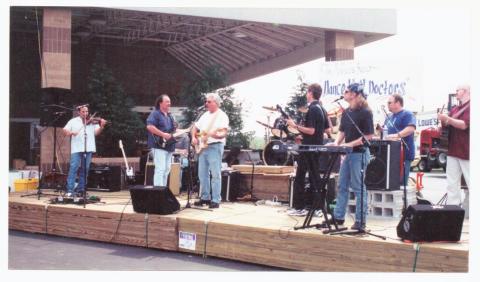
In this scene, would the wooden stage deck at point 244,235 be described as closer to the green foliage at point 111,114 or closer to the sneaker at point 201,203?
the sneaker at point 201,203

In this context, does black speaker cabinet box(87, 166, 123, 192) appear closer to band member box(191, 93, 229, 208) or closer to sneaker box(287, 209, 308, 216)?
band member box(191, 93, 229, 208)

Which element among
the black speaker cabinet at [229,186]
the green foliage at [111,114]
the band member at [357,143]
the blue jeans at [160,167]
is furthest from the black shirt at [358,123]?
the green foliage at [111,114]

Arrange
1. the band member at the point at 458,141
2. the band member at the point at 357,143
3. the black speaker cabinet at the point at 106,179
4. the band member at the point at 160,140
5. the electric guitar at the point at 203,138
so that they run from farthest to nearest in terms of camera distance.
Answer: the black speaker cabinet at the point at 106,179
the band member at the point at 160,140
the electric guitar at the point at 203,138
the band member at the point at 458,141
the band member at the point at 357,143

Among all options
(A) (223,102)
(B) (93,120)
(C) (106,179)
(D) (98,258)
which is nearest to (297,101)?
(A) (223,102)

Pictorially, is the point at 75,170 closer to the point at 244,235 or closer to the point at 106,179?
the point at 106,179

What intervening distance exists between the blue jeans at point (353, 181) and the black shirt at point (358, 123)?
14 cm

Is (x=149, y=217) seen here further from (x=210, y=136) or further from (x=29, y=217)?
(x=29, y=217)

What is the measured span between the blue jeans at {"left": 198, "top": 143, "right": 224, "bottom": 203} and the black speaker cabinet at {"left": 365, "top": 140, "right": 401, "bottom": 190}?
6.74ft

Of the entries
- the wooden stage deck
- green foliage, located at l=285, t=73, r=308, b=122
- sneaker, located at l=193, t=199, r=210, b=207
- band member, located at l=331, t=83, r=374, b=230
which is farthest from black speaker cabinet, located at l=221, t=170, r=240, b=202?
green foliage, located at l=285, t=73, r=308, b=122

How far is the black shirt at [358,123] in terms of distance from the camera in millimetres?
5402

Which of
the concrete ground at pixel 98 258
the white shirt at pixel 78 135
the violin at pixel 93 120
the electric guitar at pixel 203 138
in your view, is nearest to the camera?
the concrete ground at pixel 98 258

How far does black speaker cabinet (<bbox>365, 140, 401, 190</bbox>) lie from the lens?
6.08 meters

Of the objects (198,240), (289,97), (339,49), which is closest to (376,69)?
(339,49)

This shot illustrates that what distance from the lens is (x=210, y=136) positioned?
6926mm
